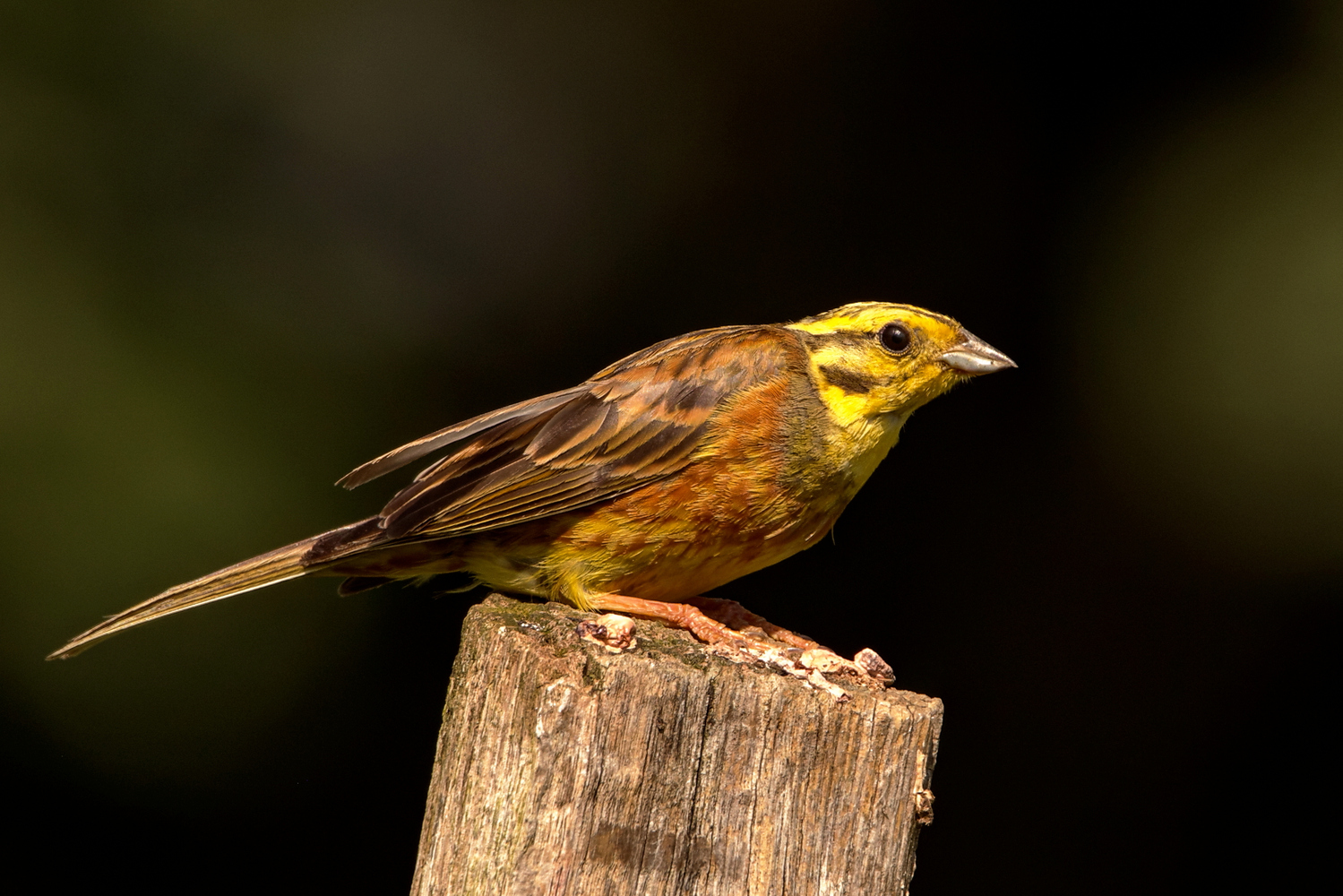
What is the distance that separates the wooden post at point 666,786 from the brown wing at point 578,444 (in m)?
1.16

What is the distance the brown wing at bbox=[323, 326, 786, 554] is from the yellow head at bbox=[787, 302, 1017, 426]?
196mm

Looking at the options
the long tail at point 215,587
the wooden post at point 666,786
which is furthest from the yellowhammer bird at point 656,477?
the wooden post at point 666,786

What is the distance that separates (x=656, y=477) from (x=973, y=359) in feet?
3.52

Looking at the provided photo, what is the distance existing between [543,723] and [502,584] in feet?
4.76

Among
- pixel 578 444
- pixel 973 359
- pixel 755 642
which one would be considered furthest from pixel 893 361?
pixel 755 642

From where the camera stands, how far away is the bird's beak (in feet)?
12.7

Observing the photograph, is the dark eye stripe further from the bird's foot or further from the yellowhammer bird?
the bird's foot

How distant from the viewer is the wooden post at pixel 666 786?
7.49ft

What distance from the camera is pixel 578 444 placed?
3689mm

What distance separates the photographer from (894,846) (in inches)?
94.5

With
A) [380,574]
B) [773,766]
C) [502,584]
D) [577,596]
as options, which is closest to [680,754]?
[773,766]

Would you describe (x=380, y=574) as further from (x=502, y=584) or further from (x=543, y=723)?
(x=543, y=723)

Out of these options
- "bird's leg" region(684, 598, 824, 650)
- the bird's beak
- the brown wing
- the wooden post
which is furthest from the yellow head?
the wooden post

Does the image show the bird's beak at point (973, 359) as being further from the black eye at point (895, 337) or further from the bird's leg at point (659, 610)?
the bird's leg at point (659, 610)
